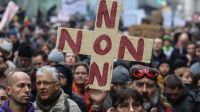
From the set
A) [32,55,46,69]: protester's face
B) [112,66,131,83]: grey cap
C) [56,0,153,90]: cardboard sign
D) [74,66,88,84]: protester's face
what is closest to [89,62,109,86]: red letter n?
[56,0,153,90]: cardboard sign

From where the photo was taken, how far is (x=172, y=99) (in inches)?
400

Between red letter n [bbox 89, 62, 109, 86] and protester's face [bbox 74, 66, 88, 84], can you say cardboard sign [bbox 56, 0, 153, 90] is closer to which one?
red letter n [bbox 89, 62, 109, 86]

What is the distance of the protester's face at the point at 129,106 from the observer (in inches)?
285

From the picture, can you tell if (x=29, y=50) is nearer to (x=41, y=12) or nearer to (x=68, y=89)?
(x=68, y=89)

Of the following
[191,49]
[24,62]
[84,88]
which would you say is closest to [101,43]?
[84,88]

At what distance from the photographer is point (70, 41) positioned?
8297mm

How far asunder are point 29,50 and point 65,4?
904 cm

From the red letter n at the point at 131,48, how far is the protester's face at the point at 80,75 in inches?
104

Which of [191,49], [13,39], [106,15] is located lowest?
[191,49]

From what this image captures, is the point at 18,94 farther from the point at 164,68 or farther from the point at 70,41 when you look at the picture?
the point at 164,68

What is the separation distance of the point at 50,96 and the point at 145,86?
910 millimetres

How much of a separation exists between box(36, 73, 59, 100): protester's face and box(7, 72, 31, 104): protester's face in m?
0.23

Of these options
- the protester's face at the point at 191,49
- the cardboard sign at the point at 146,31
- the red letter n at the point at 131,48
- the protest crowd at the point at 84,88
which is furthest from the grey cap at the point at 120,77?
the cardboard sign at the point at 146,31

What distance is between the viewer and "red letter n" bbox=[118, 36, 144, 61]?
27.3 feet
